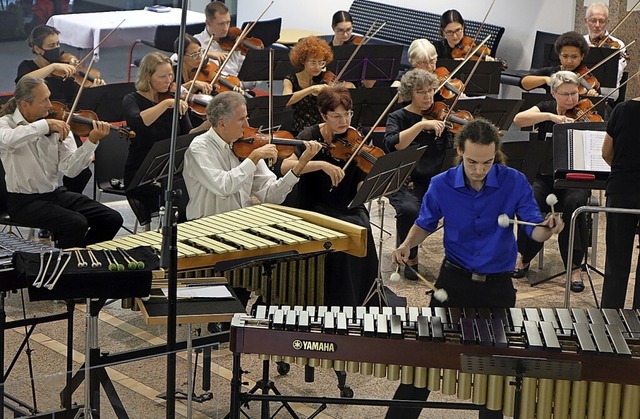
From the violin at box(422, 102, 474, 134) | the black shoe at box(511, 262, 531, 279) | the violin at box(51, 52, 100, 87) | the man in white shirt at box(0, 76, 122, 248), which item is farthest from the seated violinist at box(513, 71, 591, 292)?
the violin at box(51, 52, 100, 87)

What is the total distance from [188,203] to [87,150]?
28.6 inches

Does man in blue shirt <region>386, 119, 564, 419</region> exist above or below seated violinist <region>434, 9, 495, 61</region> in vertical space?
below

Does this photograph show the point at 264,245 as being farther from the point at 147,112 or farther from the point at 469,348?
the point at 147,112

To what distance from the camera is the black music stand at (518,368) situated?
3803 millimetres

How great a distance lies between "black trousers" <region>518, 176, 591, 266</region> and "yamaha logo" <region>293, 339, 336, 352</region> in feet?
11.1

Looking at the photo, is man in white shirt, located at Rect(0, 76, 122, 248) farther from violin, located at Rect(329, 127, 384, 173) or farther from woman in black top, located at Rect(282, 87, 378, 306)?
violin, located at Rect(329, 127, 384, 173)

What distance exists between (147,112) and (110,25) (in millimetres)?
5316

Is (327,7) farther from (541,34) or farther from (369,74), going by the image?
(369,74)

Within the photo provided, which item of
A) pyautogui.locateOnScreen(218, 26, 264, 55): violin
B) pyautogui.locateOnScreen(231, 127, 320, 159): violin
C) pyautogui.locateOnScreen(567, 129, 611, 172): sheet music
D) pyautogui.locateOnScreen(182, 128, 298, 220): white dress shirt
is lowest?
pyautogui.locateOnScreen(182, 128, 298, 220): white dress shirt

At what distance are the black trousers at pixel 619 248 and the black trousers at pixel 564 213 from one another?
3.34 ft

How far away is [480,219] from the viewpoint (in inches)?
191

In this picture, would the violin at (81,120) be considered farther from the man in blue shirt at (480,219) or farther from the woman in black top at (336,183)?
the man in blue shirt at (480,219)

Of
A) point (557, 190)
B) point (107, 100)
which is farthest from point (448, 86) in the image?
point (107, 100)

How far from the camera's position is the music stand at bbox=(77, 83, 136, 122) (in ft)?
23.8
